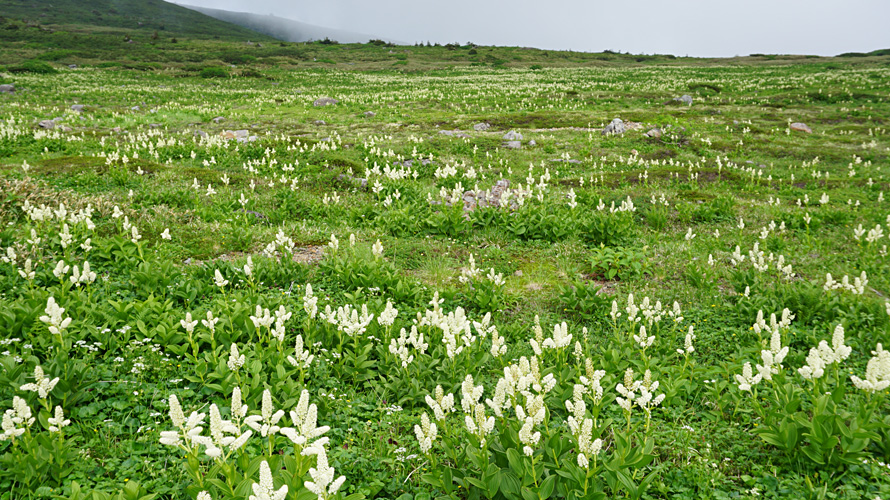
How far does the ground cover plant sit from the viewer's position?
12.5 ft

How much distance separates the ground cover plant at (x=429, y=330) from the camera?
3.82 meters

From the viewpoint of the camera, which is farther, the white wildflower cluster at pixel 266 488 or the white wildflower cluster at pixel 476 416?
the white wildflower cluster at pixel 476 416

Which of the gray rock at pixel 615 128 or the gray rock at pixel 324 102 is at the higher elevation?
the gray rock at pixel 324 102

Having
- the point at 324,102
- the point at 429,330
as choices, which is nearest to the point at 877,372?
the point at 429,330

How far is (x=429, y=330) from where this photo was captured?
617 centimetres

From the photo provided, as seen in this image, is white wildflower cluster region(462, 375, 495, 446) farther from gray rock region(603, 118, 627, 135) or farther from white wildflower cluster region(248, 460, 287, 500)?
gray rock region(603, 118, 627, 135)

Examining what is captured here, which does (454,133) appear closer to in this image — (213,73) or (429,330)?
(429,330)

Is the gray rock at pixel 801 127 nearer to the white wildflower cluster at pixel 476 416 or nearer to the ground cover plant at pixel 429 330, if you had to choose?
the ground cover plant at pixel 429 330

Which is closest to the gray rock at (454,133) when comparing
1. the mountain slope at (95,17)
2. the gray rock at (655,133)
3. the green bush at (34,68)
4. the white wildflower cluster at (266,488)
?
the gray rock at (655,133)

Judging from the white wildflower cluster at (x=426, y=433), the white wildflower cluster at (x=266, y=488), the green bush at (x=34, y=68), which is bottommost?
the white wildflower cluster at (x=426, y=433)

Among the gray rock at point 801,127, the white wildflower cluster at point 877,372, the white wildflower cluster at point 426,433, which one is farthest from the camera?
the gray rock at point 801,127

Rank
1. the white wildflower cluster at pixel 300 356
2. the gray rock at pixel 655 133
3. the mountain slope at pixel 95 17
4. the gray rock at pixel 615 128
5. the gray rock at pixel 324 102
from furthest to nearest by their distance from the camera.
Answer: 1. the mountain slope at pixel 95 17
2. the gray rock at pixel 324 102
3. the gray rock at pixel 615 128
4. the gray rock at pixel 655 133
5. the white wildflower cluster at pixel 300 356

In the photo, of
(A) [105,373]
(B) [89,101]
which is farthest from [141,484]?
(B) [89,101]

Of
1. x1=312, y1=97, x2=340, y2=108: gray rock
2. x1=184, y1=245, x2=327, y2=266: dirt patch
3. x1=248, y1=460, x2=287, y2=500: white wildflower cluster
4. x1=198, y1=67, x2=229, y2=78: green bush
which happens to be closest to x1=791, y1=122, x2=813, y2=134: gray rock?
x1=184, y1=245, x2=327, y2=266: dirt patch
